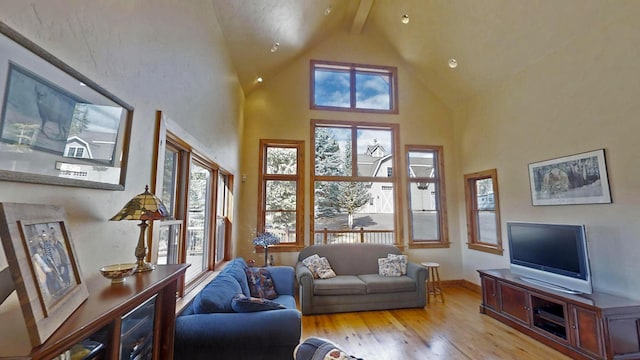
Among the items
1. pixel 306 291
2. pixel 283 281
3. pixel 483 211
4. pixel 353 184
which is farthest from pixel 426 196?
pixel 283 281

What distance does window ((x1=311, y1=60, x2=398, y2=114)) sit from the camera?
584 cm

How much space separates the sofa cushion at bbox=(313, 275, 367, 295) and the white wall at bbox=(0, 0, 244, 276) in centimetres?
271

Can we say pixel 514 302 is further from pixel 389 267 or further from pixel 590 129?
pixel 590 129

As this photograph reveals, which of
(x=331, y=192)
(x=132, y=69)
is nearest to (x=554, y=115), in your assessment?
(x=331, y=192)

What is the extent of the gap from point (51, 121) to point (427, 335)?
3958 mm

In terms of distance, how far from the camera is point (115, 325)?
99 centimetres

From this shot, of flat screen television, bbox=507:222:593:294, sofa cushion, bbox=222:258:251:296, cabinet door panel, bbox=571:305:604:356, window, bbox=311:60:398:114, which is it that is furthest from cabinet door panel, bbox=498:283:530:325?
window, bbox=311:60:398:114

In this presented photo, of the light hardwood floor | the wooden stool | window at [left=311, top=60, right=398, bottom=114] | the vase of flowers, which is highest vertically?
window at [left=311, top=60, right=398, bottom=114]

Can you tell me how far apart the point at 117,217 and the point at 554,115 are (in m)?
5.07

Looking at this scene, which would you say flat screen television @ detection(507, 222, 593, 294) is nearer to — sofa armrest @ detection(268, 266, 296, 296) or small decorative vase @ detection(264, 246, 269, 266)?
sofa armrest @ detection(268, 266, 296, 296)

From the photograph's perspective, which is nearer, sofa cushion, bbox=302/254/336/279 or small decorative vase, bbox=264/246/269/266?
sofa cushion, bbox=302/254/336/279

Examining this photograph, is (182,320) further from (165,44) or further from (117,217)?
(165,44)

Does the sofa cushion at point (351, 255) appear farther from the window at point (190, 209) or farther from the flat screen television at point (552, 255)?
the flat screen television at point (552, 255)

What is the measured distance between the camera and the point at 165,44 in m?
1.96
